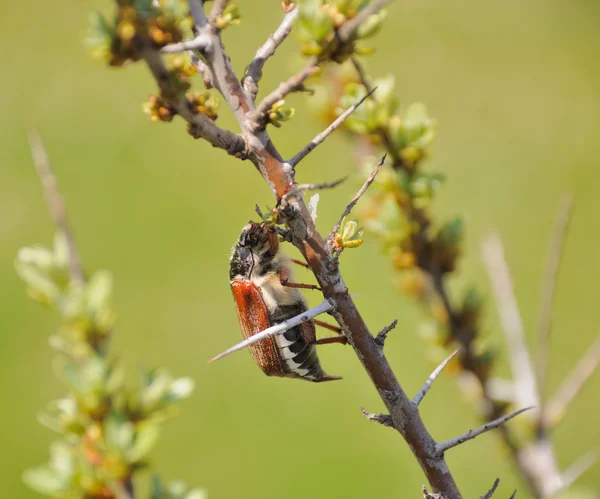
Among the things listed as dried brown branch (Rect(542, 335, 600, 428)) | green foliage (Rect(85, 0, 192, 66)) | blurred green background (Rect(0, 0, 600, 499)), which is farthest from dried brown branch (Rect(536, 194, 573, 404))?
blurred green background (Rect(0, 0, 600, 499))

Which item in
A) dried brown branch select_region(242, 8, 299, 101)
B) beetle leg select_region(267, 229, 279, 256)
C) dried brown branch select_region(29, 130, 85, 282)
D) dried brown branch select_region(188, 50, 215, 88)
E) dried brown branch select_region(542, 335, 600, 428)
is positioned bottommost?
dried brown branch select_region(542, 335, 600, 428)

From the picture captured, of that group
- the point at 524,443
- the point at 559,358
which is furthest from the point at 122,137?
the point at 524,443

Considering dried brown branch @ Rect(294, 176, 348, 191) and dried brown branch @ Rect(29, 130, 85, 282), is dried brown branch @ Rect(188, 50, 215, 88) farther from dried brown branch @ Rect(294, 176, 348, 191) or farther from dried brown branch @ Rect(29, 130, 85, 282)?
dried brown branch @ Rect(29, 130, 85, 282)

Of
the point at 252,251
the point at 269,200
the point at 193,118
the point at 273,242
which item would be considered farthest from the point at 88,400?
the point at 269,200

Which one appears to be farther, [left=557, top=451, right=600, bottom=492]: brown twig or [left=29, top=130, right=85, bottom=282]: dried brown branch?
[left=557, top=451, right=600, bottom=492]: brown twig

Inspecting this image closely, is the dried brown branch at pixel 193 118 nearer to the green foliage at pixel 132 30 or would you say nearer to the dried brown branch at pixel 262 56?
the green foliage at pixel 132 30
